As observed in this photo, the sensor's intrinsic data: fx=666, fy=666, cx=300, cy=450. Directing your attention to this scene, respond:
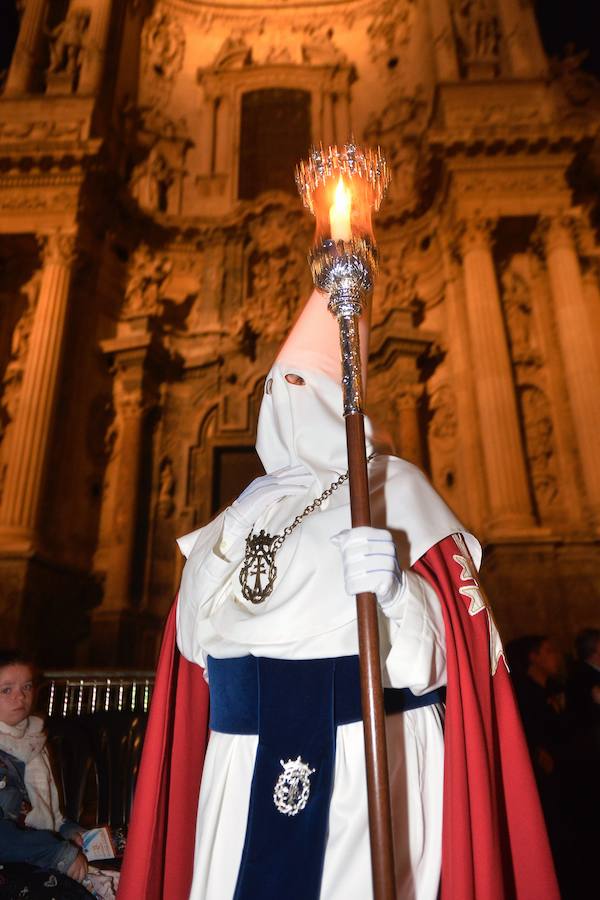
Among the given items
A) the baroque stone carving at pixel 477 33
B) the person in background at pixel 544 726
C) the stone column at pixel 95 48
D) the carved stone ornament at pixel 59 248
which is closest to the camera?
the person in background at pixel 544 726

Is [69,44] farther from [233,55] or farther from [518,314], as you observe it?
[518,314]

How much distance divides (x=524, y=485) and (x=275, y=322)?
458 cm

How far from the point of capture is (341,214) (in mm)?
2066

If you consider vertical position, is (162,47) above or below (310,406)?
above

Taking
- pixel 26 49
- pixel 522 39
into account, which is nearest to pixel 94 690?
pixel 26 49

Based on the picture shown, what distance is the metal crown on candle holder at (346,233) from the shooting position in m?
1.99

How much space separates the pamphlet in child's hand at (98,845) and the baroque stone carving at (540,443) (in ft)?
22.0

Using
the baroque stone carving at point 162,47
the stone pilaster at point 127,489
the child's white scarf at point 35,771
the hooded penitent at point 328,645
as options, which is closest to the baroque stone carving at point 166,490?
the stone pilaster at point 127,489

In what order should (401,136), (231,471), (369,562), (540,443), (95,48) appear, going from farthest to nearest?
(401,136)
(95,48)
(231,471)
(540,443)
(369,562)

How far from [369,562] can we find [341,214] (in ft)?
3.59

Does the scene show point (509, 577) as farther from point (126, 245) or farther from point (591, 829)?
point (126, 245)

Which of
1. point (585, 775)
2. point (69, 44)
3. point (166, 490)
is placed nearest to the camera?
point (585, 775)

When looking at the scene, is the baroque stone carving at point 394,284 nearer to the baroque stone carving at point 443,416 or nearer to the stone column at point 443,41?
the baroque stone carving at point 443,416

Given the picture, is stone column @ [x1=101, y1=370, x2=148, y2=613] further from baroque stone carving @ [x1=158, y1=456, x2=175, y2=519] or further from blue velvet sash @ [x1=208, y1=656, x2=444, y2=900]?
blue velvet sash @ [x1=208, y1=656, x2=444, y2=900]
